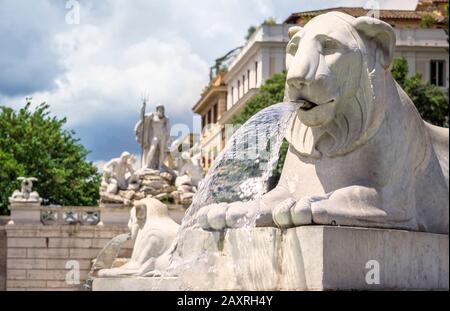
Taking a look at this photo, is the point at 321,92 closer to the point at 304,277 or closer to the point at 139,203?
the point at 304,277

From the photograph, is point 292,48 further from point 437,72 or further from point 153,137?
point 437,72

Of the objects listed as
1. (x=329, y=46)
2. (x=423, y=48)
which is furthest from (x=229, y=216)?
(x=423, y=48)

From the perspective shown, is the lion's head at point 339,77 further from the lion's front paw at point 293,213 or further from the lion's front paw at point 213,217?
the lion's front paw at point 213,217

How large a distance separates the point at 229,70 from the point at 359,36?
67485 millimetres

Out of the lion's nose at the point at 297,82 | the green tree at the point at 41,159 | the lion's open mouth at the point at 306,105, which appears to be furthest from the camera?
the green tree at the point at 41,159

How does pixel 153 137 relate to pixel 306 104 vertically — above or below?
above

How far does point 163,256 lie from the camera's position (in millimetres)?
16875

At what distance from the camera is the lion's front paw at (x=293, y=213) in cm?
924

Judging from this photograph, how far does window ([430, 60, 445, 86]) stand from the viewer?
62.5m

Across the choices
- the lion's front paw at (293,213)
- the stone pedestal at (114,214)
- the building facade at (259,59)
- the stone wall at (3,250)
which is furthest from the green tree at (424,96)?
the lion's front paw at (293,213)

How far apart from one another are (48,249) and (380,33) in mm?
35409

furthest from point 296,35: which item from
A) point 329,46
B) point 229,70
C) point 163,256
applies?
point 229,70

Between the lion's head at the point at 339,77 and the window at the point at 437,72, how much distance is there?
174 feet

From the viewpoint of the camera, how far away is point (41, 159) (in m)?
55.9
